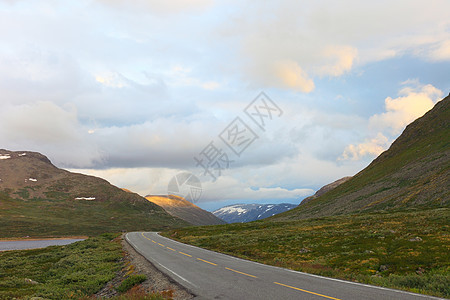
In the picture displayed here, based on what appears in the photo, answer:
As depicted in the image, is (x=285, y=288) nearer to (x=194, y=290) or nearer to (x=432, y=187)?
(x=194, y=290)

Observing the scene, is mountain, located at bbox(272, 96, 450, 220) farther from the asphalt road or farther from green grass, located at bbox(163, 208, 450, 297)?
the asphalt road

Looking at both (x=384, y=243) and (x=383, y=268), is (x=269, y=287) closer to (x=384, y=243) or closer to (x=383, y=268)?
(x=383, y=268)

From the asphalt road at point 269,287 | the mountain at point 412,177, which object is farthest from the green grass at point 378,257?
the mountain at point 412,177

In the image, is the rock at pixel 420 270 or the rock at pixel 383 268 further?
the rock at pixel 383 268

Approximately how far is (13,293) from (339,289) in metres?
24.3

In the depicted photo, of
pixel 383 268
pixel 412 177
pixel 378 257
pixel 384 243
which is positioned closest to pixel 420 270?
pixel 383 268

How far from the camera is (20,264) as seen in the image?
45625 millimetres

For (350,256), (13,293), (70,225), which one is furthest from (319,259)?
(70,225)

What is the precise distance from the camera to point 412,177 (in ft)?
328

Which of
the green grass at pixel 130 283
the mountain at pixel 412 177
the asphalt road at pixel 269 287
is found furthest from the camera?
the mountain at pixel 412 177

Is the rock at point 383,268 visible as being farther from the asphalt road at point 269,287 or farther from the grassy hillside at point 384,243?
the asphalt road at point 269,287

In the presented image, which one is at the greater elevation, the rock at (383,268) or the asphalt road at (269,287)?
the asphalt road at (269,287)

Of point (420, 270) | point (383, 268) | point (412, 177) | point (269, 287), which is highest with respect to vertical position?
point (412, 177)

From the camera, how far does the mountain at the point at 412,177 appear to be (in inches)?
3071
